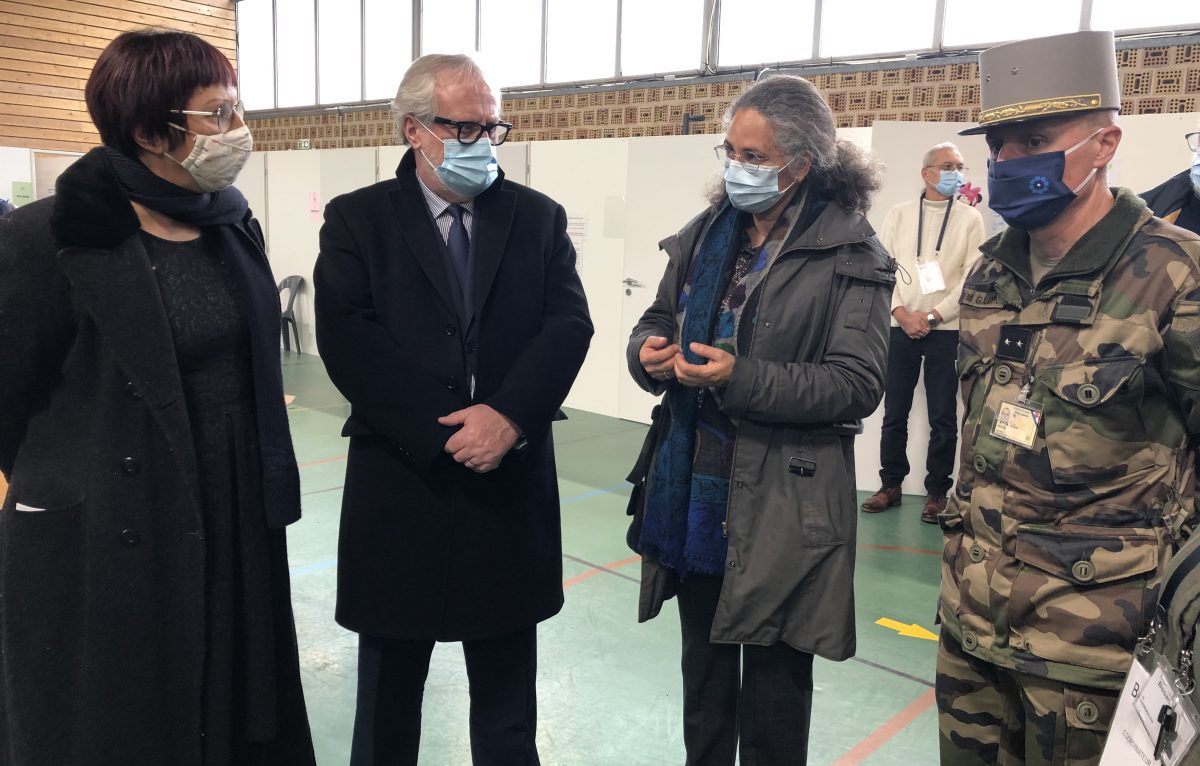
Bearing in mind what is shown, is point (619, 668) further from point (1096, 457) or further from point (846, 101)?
point (846, 101)

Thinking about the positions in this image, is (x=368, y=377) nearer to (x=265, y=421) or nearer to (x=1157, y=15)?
(x=265, y=421)

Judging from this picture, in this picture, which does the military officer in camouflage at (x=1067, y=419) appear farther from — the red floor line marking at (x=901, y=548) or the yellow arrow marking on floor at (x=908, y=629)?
the red floor line marking at (x=901, y=548)

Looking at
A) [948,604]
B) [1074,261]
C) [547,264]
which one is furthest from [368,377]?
[1074,261]

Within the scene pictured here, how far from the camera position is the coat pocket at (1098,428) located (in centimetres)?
142

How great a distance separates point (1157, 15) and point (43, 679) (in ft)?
Answer: 21.3

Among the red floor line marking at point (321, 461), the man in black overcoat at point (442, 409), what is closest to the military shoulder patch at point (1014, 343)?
the man in black overcoat at point (442, 409)

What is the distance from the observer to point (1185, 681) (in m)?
0.88

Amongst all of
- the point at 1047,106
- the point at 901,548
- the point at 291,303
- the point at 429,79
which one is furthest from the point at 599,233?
the point at 1047,106

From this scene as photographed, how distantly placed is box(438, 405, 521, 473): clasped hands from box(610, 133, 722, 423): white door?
5110 millimetres

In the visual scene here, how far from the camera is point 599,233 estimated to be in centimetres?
759

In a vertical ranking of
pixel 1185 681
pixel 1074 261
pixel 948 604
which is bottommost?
pixel 948 604

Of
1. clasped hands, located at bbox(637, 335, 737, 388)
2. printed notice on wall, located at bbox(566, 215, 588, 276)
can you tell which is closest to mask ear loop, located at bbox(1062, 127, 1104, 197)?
clasped hands, located at bbox(637, 335, 737, 388)

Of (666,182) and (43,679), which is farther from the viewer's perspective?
→ (666,182)

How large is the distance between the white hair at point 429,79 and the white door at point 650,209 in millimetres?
4874
